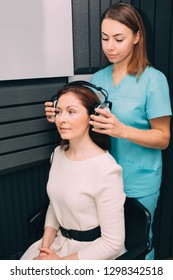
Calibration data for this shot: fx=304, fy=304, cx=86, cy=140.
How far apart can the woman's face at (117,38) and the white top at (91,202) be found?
408 mm

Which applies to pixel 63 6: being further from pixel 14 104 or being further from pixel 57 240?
pixel 57 240

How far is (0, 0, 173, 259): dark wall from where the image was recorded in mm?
1315

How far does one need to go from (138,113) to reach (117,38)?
303mm

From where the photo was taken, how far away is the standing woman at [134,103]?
1.16 m

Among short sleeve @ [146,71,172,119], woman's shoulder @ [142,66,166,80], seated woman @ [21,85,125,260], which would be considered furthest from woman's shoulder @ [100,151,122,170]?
woman's shoulder @ [142,66,166,80]

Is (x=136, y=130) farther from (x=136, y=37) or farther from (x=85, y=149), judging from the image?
(x=136, y=37)

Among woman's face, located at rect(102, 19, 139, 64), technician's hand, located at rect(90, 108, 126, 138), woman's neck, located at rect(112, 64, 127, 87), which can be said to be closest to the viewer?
technician's hand, located at rect(90, 108, 126, 138)

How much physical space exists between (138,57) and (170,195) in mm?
902

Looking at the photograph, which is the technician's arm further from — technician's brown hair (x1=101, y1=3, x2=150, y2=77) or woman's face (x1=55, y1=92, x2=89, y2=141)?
technician's brown hair (x1=101, y1=3, x2=150, y2=77)

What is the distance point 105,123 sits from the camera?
1048 millimetres

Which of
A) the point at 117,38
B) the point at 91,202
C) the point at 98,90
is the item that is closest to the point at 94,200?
the point at 91,202

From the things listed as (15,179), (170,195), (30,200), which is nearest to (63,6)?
(15,179)

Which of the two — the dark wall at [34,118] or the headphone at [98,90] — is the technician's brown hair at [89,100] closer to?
the headphone at [98,90]

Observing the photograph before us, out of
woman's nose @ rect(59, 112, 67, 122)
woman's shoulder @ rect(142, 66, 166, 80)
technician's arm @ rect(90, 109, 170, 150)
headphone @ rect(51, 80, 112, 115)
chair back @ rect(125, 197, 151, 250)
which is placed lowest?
chair back @ rect(125, 197, 151, 250)
